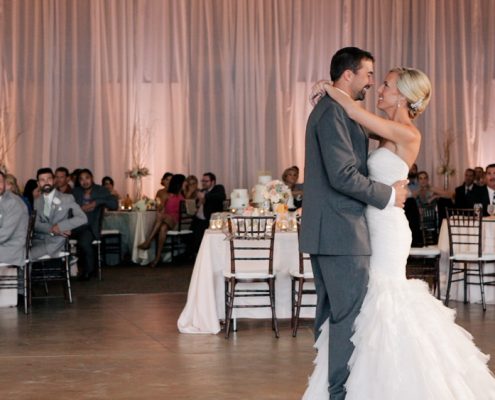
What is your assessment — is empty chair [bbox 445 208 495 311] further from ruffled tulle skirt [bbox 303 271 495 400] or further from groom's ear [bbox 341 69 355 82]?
groom's ear [bbox 341 69 355 82]

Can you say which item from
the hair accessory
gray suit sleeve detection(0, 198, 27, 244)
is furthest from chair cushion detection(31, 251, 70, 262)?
the hair accessory

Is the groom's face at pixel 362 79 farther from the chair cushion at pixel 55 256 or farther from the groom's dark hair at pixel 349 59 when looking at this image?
the chair cushion at pixel 55 256

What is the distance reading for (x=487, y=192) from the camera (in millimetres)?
10336

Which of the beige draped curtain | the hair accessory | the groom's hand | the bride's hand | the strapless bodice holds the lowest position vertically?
the groom's hand

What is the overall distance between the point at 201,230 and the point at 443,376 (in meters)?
8.95

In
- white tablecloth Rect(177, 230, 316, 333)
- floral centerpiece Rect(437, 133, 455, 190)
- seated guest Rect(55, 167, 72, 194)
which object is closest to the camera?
white tablecloth Rect(177, 230, 316, 333)

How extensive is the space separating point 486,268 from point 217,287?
283 centimetres

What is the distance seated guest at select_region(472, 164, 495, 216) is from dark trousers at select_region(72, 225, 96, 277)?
421cm

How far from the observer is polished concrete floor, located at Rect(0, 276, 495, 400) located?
17.8 ft

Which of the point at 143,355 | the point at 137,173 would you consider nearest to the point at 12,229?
the point at 143,355

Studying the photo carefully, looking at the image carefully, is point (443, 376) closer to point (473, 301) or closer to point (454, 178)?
point (473, 301)

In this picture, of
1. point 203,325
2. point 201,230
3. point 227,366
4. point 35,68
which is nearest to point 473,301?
point 203,325

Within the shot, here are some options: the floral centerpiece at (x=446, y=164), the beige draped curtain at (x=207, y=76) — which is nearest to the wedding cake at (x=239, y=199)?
the beige draped curtain at (x=207, y=76)

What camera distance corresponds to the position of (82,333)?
7328 millimetres
